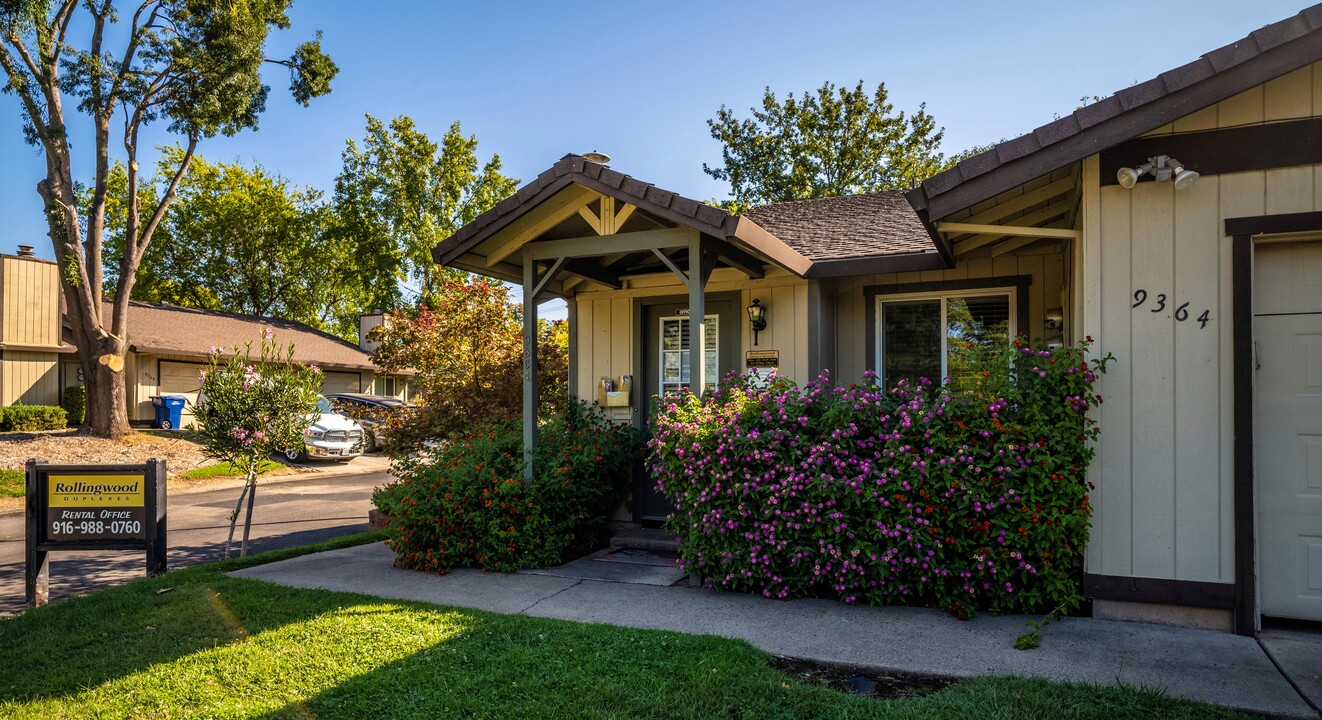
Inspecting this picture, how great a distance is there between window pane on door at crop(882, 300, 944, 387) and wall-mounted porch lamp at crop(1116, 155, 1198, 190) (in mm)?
2633

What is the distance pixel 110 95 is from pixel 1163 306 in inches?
832

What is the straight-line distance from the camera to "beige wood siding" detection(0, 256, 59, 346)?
19.9 metres

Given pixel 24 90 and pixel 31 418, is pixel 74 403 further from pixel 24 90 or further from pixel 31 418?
pixel 24 90

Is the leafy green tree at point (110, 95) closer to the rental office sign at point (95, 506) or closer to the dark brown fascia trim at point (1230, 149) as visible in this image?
the rental office sign at point (95, 506)

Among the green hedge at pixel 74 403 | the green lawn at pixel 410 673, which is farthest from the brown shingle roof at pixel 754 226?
the green hedge at pixel 74 403

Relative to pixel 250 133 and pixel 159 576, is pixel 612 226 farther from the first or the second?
pixel 250 133

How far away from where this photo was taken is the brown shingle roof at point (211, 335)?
21.0 metres

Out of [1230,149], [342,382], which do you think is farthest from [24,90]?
[1230,149]

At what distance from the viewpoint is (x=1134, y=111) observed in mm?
4492

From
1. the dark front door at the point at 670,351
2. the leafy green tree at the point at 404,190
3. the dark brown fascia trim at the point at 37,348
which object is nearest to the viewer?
the dark front door at the point at 670,351

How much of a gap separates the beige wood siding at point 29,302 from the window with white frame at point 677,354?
20665 mm

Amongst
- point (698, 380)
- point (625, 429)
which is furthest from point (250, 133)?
point (698, 380)

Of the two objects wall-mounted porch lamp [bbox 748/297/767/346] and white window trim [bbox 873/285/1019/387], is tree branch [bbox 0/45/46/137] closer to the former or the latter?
wall-mounted porch lamp [bbox 748/297/767/346]

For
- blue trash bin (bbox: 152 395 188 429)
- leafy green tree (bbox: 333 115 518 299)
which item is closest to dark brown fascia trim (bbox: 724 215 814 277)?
blue trash bin (bbox: 152 395 188 429)
